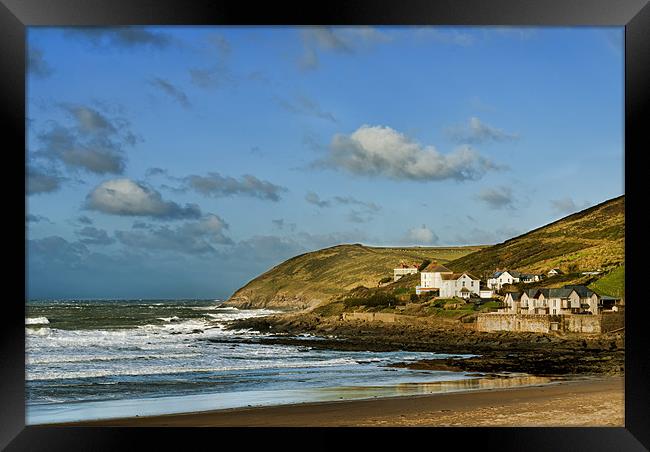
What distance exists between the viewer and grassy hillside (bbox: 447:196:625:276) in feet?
60.4

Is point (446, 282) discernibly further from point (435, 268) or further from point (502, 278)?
point (502, 278)

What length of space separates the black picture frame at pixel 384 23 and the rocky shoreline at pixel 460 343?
6874mm

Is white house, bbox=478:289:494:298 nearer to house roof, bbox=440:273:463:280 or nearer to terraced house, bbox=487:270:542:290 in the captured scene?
terraced house, bbox=487:270:542:290

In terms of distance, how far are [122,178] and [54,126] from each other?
2.38 m

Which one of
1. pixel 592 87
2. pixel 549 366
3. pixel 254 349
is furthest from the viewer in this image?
pixel 592 87

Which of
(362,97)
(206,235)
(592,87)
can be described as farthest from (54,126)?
(592,87)

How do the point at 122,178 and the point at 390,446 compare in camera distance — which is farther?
the point at 122,178

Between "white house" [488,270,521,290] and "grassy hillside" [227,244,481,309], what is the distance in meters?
0.97

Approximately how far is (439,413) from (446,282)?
12.0 metres

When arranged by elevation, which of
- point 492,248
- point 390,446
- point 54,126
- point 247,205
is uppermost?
point 54,126

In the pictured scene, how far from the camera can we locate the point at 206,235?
2127 centimetres

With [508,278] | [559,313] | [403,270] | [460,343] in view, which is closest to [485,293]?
[508,278]

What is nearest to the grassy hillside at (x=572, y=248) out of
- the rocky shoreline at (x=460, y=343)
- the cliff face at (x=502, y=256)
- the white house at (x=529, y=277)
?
the cliff face at (x=502, y=256)

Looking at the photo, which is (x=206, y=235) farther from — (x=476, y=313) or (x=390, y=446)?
(x=390, y=446)
